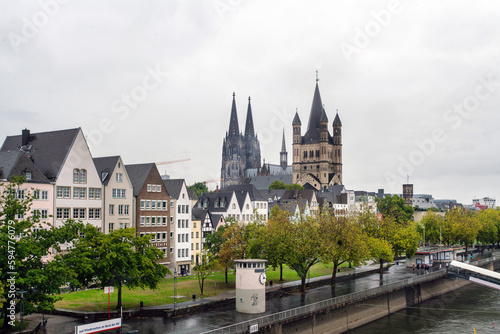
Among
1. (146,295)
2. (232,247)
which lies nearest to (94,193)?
(146,295)

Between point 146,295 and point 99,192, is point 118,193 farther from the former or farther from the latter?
point 146,295

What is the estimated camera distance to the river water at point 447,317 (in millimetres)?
56219

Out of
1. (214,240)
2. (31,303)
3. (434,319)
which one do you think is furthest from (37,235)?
(434,319)

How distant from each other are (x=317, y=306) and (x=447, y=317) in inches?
905

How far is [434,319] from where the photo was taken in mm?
62375

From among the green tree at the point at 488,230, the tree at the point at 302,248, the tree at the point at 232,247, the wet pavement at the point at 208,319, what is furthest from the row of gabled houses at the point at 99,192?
the green tree at the point at 488,230

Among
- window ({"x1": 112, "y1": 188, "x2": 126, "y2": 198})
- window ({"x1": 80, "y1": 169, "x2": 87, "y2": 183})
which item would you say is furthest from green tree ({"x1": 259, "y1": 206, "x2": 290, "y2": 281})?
window ({"x1": 80, "y1": 169, "x2": 87, "y2": 183})

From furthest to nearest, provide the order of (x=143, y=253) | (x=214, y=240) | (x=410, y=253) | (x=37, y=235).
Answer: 1. (x=410, y=253)
2. (x=214, y=240)
3. (x=143, y=253)
4. (x=37, y=235)

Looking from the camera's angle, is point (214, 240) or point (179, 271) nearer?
point (214, 240)

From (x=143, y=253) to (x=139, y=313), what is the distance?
6.39 m

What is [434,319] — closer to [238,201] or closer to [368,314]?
[368,314]

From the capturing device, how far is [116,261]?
148 feet

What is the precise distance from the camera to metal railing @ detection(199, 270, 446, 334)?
1560 inches

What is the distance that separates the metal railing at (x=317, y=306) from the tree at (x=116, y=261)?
11.1 m
